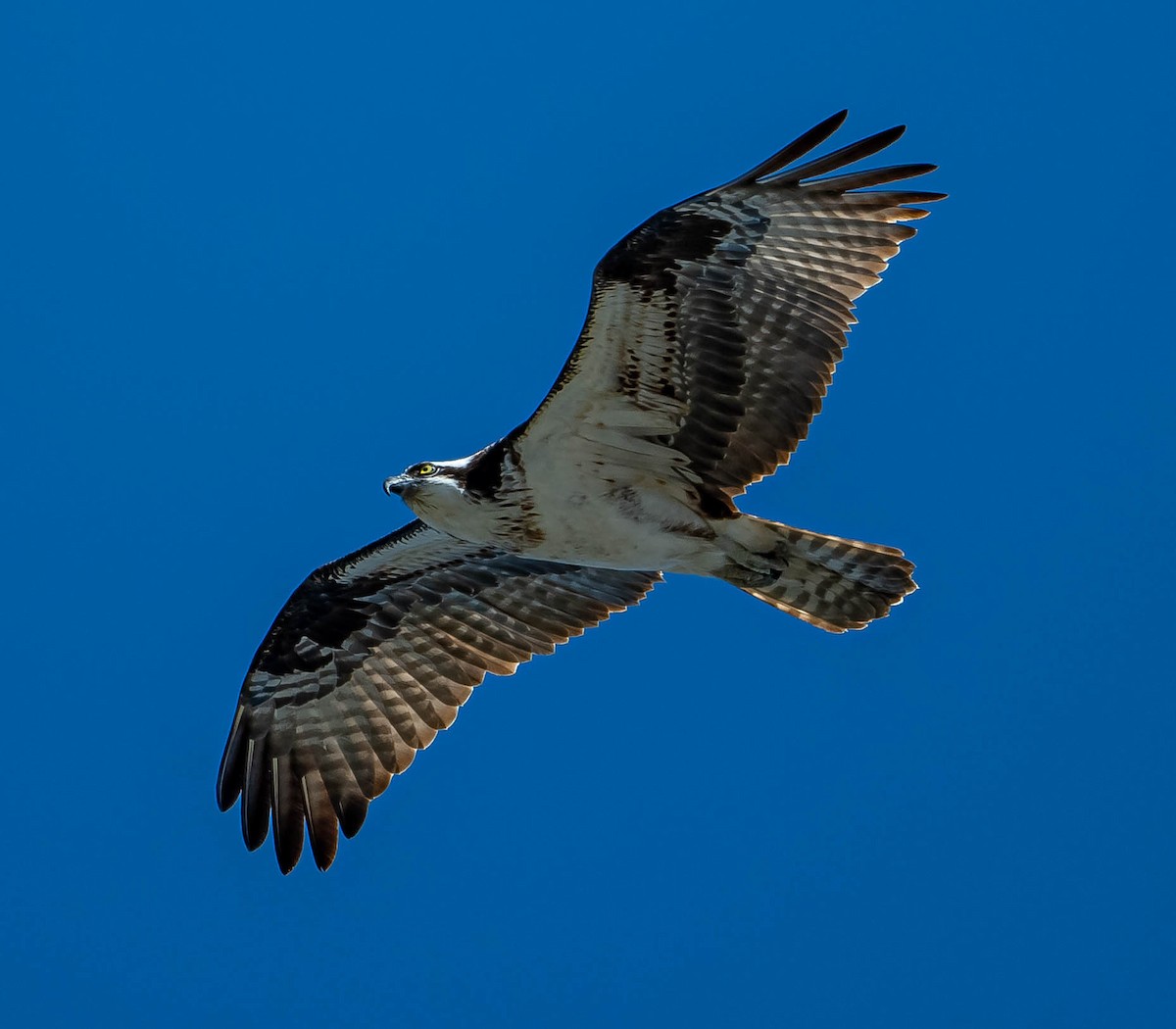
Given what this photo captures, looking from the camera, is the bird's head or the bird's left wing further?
the bird's left wing

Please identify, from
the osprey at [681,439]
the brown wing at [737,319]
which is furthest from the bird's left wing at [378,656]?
the brown wing at [737,319]

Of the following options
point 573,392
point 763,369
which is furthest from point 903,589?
point 573,392

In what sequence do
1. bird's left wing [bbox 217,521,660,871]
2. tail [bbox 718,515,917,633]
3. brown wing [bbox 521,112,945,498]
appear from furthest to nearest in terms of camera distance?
bird's left wing [bbox 217,521,660,871] → tail [bbox 718,515,917,633] → brown wing [bbox 521,112,945,498]

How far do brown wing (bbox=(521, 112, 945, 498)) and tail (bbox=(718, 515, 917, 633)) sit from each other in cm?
36

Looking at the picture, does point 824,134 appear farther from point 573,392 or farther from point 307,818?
point 307,818

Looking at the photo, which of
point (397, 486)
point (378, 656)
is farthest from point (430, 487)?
point (378, 656)

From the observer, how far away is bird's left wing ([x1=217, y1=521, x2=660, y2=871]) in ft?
29.1

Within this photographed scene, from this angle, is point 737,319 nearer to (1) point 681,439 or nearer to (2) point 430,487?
(1) point 681,439

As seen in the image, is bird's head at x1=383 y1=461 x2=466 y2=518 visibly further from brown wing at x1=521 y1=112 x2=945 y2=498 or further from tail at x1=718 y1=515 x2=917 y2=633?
tail at x1=718 y1=515 x2=917 y2=633

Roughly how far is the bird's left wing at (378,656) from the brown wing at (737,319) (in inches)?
58.8

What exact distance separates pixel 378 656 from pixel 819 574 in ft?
8.70

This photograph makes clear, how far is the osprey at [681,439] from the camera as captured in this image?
7359 mm

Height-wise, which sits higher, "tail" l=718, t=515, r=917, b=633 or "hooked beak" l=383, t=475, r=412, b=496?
"hooked beak" l=383, t=475, r=412, b=496

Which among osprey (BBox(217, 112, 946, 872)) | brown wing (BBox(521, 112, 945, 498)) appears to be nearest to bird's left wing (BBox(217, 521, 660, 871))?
osprey (BBox(217, 112, 946, 872))
